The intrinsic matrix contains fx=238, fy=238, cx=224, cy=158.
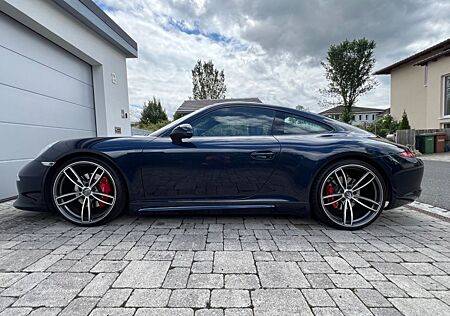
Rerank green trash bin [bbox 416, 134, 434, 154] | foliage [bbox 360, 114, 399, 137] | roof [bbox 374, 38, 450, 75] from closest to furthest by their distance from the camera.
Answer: green trash bin [bbox 416, 134, 434, 154], roof [bbox 374, 38, 450, 75], foliage [bbox 360, 114, 399, 137]

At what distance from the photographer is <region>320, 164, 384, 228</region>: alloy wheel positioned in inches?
94.3

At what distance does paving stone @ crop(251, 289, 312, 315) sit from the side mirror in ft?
4.95

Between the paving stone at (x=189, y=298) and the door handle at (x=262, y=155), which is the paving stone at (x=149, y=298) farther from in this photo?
the door handle at (x=262, y=155)

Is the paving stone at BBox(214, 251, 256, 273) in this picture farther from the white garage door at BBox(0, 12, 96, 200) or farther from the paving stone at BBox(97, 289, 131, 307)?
the white garage door at BBox(0, 12, 96, 200)

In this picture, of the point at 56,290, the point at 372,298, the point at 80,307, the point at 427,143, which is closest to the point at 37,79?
the point at 56,290

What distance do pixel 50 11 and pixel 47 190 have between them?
3.78 meters

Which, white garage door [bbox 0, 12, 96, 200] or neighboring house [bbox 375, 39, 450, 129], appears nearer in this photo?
white garage door [bbox 0, 12, 96, 200]

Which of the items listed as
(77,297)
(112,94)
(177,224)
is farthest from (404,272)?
(112,94)

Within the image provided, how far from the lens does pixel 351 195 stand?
2.41 metres

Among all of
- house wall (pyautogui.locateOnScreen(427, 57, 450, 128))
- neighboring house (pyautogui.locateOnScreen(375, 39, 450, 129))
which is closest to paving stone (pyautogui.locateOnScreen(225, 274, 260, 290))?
neighboring house (pyautogui.locateOnScreen(375, 39, 450, 129))

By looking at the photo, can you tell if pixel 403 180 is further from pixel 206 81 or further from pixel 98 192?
pixel 206 81

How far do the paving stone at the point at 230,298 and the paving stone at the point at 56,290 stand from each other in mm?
826

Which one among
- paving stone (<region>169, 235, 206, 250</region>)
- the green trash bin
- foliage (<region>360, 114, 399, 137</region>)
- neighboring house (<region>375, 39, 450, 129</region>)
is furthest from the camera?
foliage (<region>360, 114, 399, 137</region>)

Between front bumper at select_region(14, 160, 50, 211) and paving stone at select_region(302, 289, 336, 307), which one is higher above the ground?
front bumper at select_region(14, 160, 50, 211)
